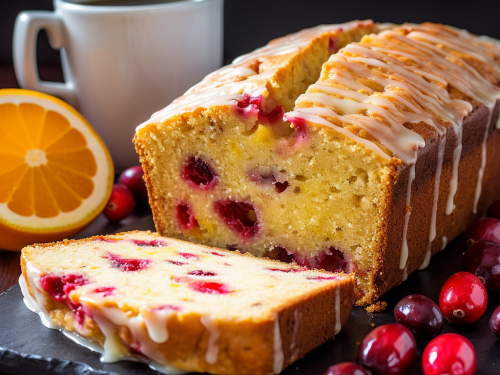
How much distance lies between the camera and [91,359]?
6.54 feet

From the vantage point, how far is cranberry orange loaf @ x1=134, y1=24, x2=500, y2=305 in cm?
223

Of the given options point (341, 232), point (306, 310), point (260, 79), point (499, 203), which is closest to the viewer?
point (306, 310)

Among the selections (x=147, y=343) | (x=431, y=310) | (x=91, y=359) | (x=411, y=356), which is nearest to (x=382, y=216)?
(x=431, y=310)

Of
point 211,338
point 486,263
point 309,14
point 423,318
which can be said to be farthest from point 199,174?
point 309,14

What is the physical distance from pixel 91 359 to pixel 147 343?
0.70 feet

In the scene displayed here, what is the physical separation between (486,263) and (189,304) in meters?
A: 1.12

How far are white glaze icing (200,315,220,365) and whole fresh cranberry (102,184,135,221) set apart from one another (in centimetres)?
136

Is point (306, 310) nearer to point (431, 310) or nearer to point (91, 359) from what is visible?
point (431, 310)

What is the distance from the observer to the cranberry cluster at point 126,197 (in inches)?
122

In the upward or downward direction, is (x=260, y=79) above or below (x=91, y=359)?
above

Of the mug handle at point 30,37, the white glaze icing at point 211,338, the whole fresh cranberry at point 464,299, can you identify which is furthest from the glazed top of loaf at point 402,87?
the mug handle at point 30,37

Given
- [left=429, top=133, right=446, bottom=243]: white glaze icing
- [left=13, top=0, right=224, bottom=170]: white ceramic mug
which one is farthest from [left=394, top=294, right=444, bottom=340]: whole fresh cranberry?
[left=13, top=0, right=224, bottom=170]: white ceramic mug

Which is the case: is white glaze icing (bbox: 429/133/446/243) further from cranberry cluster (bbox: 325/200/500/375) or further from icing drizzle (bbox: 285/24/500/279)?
cranberry cluster (bbox: 325/200/500/375)

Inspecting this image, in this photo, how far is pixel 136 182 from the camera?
3.26 meters
